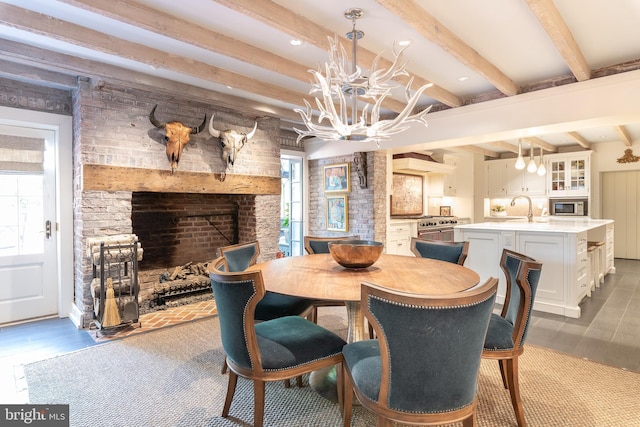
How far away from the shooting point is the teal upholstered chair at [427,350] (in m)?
1.23

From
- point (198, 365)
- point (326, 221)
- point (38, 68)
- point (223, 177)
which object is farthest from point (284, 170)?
point (198, 365)

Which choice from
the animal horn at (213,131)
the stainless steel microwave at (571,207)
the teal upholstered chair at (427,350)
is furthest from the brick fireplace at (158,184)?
the stainless steel microwave at (571,207)

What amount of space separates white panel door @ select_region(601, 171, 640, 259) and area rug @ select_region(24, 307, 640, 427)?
21.0 ft

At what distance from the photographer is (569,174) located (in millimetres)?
7207

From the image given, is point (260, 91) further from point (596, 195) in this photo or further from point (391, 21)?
point (596, 195)

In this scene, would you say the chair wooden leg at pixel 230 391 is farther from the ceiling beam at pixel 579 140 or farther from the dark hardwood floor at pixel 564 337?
the ceiling beam at pixel 579 140

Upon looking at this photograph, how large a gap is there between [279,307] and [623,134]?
6.71 m

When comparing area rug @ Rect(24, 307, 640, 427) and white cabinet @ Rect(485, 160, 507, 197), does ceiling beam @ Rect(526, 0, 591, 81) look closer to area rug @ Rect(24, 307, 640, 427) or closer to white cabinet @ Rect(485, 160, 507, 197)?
area rug @ Rect(24, 307, 640, 427)

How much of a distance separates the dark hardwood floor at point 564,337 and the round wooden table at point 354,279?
151 centimetres

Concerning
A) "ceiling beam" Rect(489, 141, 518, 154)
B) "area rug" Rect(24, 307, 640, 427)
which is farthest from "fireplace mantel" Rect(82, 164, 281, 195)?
"ceiling beam" Rect(489, 141, 518, 154)

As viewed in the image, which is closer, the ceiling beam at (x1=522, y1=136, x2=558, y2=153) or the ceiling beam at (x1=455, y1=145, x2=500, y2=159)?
the ceiling beam at (x1=522, y1=136, x2=558, y2=153)

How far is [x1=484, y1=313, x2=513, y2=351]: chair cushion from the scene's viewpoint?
182cm

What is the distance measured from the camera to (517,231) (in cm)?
397

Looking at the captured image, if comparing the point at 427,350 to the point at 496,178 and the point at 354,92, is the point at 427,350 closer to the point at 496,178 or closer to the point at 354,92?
the point at 354,92
